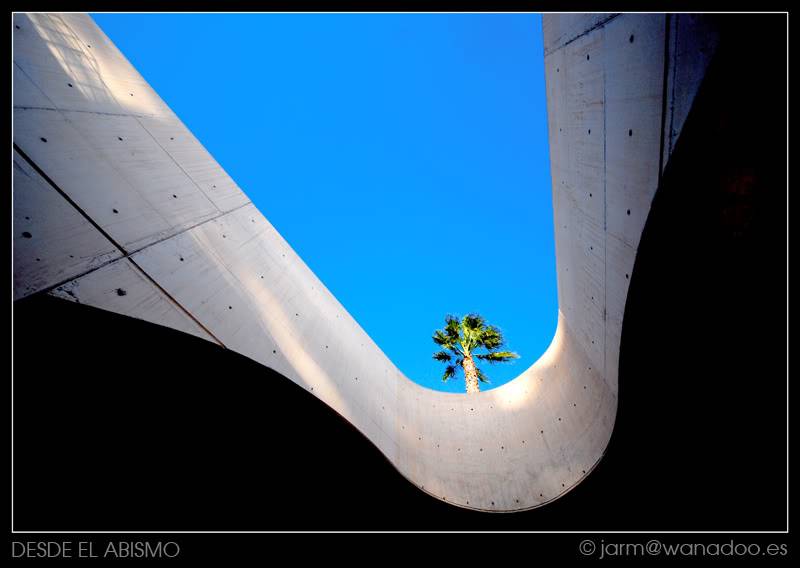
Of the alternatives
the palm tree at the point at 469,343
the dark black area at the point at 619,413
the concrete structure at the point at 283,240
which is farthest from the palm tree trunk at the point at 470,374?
the dark black area at the point at 619,413

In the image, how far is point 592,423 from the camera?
5062 mm

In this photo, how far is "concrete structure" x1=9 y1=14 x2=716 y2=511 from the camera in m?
2.24

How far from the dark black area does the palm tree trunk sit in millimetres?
7313

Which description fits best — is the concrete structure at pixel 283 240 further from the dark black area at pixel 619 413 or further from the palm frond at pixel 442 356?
the palm frond at pixel 442 356

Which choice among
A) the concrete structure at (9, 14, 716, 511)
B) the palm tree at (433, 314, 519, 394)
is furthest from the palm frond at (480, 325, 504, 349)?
the concrete structure at (9, 14, 716, 511)

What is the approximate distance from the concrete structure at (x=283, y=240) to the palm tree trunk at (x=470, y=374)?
19.7 ft

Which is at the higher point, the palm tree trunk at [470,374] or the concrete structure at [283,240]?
the concrete structure at [283,240]

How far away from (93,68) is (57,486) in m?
4.47

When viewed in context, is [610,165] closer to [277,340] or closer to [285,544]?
[277,340]

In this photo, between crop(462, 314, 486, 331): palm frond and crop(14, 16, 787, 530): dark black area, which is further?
crop(462, 314, 486, 331): palm frond

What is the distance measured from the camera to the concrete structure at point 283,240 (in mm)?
2244

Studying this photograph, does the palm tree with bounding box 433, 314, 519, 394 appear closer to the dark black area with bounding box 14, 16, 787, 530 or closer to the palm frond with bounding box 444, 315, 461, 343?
the palm frond with bounding box 444, 315, 461, 343

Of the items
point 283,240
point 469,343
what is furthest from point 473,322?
point 283,240
